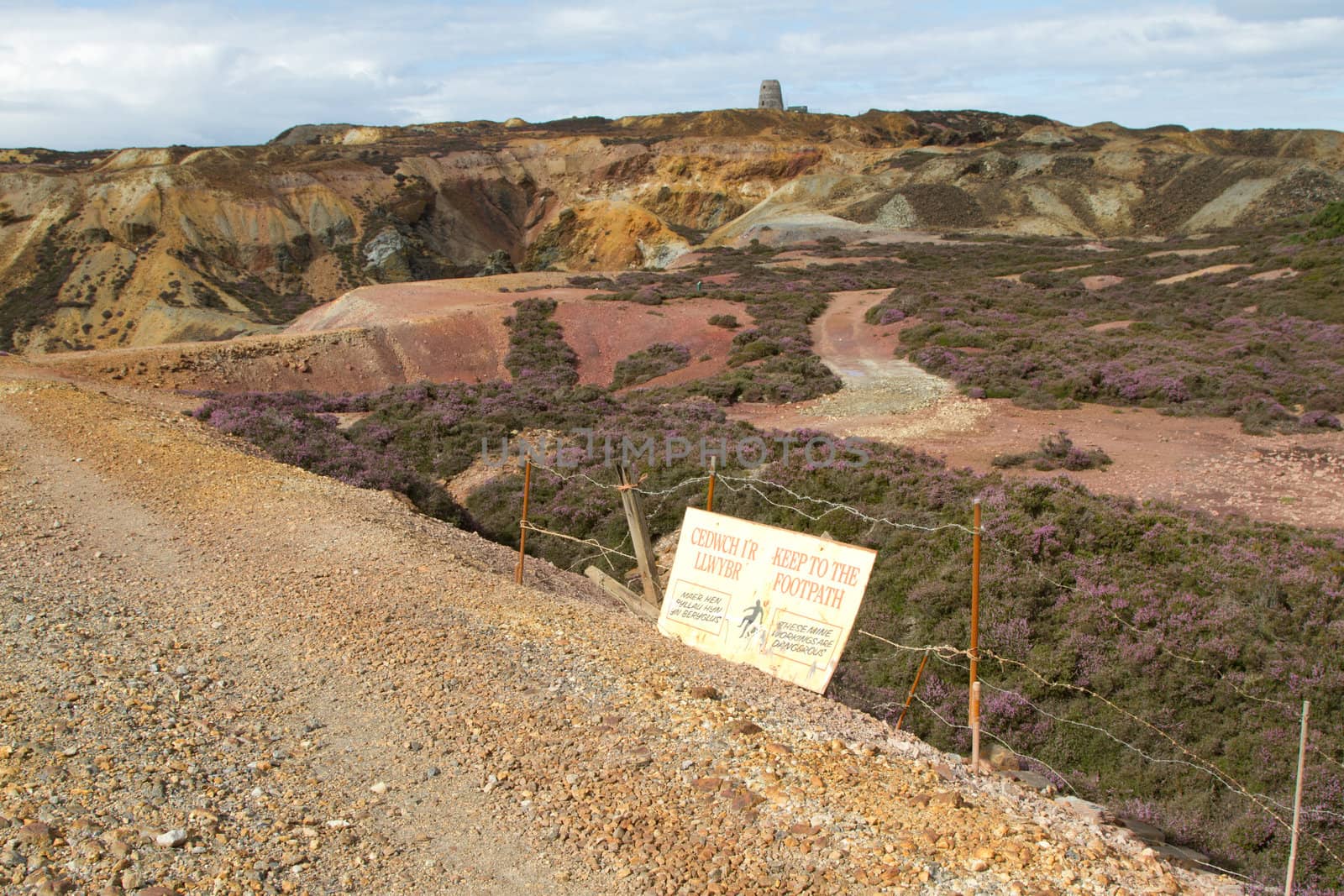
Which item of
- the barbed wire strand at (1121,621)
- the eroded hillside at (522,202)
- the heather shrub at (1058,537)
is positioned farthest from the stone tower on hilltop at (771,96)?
the barbed wire strand at (1121,621)

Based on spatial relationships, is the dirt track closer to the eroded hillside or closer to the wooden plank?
the wooden plank

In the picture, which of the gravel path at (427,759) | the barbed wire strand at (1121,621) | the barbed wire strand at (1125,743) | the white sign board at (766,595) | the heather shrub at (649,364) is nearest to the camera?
the gravel path at (427,759)

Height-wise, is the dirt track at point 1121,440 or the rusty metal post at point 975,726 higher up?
the rusty metal post at point 975,726

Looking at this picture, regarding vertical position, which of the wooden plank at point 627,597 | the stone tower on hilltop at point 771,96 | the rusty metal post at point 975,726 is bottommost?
the wooden plank at point 627,597

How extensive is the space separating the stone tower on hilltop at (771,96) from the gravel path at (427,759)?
118 m

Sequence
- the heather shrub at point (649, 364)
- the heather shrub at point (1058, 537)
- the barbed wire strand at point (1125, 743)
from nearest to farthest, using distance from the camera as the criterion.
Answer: the barbed wire strand at point (1125, 743) → the heather shrub at point (1058, 537) → the heather shrub at point (649, 364)

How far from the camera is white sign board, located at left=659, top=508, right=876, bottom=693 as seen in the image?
22.7ft

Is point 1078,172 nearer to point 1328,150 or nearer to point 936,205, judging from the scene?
point 936,205

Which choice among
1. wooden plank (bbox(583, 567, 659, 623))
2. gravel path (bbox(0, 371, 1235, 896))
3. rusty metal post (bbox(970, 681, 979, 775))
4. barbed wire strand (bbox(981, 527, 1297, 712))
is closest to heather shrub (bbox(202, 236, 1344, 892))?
barbed wire strand (bbox(981, 527, 1297, 712))

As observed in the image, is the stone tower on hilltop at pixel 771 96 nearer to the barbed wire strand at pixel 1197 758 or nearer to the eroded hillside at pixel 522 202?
the eroded hillside at pixel 522 202

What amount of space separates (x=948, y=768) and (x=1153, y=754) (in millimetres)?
3290

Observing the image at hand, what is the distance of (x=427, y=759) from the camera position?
18.2ft

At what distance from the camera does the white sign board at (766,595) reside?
6.93 meters

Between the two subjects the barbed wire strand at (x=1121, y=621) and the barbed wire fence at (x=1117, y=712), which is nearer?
the barbed wire fence at (x=1117, y=712)
